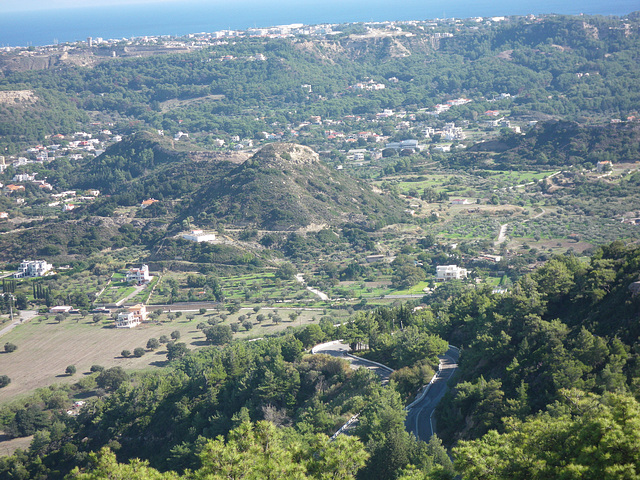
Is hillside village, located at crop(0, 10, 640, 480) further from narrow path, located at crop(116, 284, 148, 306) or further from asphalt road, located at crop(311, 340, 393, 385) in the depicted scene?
narrow path, located at crop(116, 284, 148, 306)

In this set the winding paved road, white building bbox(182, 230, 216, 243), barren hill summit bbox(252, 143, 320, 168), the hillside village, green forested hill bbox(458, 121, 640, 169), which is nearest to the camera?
the hillside village

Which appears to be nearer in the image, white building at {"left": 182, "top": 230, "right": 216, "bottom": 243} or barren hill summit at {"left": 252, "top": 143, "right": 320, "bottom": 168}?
white building at {"left": 182, "top": 230, "right": 216, "bottom": 243}

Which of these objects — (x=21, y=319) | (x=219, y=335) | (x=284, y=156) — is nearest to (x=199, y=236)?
(x=284, y=156)

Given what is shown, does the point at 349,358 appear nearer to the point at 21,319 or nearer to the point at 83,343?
the point at 83,343

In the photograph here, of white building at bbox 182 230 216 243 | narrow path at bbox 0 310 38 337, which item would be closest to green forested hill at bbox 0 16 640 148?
white building at bbox 182 230 216 243

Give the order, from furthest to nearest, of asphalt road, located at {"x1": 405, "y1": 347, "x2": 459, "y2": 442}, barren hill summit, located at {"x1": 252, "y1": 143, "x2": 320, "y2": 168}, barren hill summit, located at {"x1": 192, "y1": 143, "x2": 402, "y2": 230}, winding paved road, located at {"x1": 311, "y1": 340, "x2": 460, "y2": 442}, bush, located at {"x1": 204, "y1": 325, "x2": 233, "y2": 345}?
barren hill summit, located at {"x1": 252, "y1": 143, "x2": 320, "y2": 168} < barren hill summit, located at {"x1": 192, "y1": 143, "x2": 402, "y2": 230} < bush, located at {"x1": 204, "y1": 325, "x2": 233, "y2": 345} < winding paved road, located at {"x1": 311, "y1": 340, "x2": 460, "y2": 442} < asphalt road, located at {"x1": 405, "y1": 347, "x2": 459, "y2": 442}

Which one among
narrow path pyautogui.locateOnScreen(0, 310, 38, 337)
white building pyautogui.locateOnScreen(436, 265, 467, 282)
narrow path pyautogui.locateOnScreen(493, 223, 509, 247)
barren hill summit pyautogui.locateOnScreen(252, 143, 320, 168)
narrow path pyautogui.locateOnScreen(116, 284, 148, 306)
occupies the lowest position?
narrow path pyautogui.locateOnScreen(116, 284, 148, 306)

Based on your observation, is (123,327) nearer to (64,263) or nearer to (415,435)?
(64,263)

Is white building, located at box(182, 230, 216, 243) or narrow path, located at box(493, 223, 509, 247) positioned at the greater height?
white building, located at box(182, 230, 216, 243)
